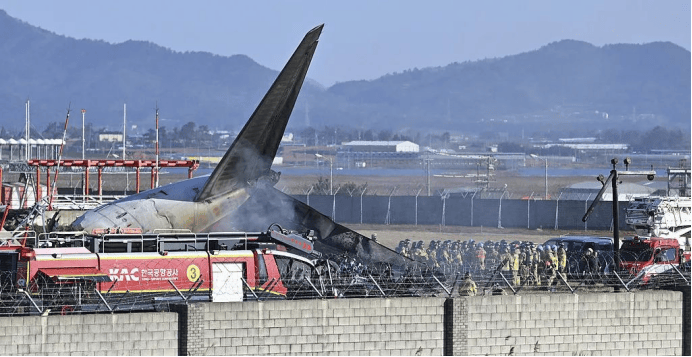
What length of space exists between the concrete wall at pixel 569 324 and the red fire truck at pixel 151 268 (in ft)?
12.9

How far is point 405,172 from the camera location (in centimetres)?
10356

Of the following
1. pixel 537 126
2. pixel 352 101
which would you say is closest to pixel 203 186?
pixel 537 126

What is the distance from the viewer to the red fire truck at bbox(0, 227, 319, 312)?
2983 cm

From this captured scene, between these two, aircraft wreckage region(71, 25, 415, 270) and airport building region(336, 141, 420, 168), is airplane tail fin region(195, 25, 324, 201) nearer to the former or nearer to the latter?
aircraft wreckage region(71, 25, 415, 270)

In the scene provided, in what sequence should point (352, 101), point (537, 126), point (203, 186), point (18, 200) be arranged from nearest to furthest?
point (203, 186)
point (18, 200)
point (537, 126)
point (352, 101)

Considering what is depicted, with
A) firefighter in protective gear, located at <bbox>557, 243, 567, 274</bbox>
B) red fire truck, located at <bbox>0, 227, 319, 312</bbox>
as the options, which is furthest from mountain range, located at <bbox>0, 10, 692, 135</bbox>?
red fire truck, located at <bbox>0, 227, 319, 312</bbox>

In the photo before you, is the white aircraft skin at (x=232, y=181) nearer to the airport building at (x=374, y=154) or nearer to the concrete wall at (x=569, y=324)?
the concrete wall at (x=569, y=324)

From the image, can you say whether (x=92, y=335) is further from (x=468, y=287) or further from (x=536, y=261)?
(x=536, y=261)

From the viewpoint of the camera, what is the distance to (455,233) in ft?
223

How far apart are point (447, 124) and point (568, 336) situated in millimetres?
93448

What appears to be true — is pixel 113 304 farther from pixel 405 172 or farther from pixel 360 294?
pixel 405 172

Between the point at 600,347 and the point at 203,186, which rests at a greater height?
the point at 203,186

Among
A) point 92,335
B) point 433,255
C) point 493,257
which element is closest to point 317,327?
point 92,335

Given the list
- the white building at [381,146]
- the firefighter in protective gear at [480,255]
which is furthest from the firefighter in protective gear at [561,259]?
the white building at [381,146]
